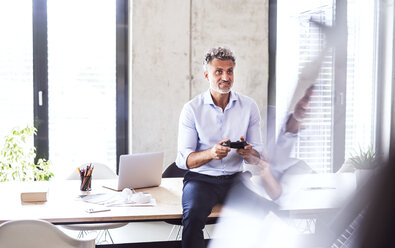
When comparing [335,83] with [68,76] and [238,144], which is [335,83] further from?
[68,76]

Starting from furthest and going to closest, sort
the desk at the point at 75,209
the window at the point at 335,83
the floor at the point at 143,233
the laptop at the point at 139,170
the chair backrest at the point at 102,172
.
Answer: the floor at the point at 143,233 < the chair backrest at the point at 102,172 < the laptop at the point at 139,170 < the desk at the point at 75,209 < the window at the point at 335,83

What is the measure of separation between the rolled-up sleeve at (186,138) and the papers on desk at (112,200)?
1.43 feet

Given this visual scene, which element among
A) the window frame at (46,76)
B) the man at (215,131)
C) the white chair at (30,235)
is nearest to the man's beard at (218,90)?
the man at (215,131)

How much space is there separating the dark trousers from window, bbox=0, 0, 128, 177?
6.83 feet

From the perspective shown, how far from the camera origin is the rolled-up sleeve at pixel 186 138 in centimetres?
285

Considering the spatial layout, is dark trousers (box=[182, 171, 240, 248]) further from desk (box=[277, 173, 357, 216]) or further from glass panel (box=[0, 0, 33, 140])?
glass panel (box=[0, 0, 33, 140])

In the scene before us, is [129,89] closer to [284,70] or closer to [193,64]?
[193,64]

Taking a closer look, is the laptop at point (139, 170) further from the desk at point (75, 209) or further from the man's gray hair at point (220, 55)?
the man's gray hair at point (220, 55)

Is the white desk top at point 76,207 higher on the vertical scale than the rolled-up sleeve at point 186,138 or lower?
lower

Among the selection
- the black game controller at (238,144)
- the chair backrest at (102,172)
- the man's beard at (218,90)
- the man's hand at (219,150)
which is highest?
the man's beard at (218,90)

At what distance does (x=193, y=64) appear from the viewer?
14.9 ft

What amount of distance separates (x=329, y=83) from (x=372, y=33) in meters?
0.04

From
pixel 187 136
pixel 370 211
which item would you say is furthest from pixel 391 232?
pixel 187 136

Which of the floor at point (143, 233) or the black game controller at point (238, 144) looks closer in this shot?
the black game controller at point (238, 144)
